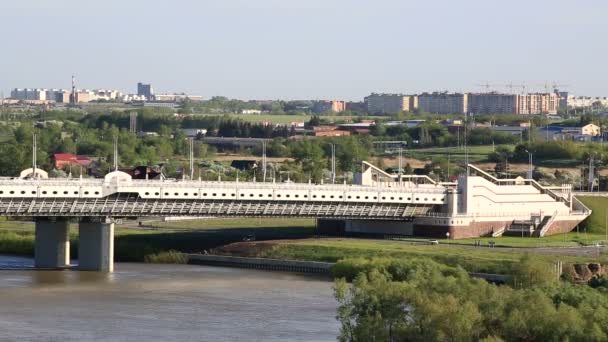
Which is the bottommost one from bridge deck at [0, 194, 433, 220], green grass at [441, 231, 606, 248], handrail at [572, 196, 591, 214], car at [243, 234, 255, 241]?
car at [243, 234, 255, 241]

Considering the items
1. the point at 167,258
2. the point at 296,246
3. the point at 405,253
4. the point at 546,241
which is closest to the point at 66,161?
the point at 167,258

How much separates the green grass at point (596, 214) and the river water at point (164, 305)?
2925 centimetres

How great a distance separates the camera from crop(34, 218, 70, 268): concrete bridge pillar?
93.3 meters

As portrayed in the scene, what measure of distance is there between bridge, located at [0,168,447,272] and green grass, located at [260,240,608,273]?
2556mm

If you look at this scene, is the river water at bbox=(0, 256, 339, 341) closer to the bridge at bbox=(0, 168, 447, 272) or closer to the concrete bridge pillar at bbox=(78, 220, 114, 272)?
the concrete bridge pillar at bbox=(78, 220, 114, 272)

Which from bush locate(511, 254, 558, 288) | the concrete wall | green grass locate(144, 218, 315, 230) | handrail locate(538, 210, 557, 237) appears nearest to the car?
the concrete wall

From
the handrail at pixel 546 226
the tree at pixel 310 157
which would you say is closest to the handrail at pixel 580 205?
the handrail at pixel 546 226

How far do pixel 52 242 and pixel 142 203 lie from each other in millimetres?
5383

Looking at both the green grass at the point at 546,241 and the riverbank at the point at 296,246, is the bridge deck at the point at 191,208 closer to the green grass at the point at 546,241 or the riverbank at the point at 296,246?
the riverbank at the point at 296,246

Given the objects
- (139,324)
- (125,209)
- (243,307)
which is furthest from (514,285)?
(125,209)

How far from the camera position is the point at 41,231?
93625 mm

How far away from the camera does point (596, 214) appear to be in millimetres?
117000

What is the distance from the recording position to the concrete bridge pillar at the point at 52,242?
93.3m

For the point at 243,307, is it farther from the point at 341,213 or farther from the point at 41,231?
the point at 341,213
